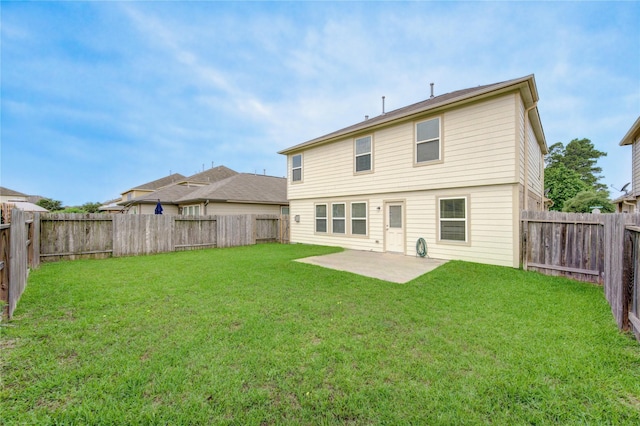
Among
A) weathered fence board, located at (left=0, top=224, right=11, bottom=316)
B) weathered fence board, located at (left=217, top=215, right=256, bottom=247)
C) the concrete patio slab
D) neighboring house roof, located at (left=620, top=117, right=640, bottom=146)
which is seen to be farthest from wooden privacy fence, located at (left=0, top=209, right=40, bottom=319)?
neighboring house roof, located at (left=620, top=117, right=640, bottom=146)

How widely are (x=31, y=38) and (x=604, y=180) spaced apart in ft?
167

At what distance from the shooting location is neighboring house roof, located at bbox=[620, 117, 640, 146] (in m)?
10.1

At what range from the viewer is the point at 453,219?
322 inches

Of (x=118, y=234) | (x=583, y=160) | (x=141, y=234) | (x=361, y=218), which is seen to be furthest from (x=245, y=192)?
(x=583, y=160)

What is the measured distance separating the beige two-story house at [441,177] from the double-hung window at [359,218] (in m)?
0.04

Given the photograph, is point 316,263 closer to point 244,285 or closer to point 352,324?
point 244,285

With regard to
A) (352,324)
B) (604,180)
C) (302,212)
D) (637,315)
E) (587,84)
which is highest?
(587,84)

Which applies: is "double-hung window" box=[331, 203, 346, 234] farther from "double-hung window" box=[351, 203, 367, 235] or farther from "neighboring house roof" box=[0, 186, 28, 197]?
"neighboring house roof" box=[0, 186, 28, 197]

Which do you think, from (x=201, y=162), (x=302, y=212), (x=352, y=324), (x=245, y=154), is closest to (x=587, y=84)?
(x=302, y=212)

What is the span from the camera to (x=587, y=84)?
16.4m

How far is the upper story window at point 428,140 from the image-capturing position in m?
8.49

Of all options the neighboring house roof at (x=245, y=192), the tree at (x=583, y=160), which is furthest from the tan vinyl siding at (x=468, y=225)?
the tree at (x=583, y=160)

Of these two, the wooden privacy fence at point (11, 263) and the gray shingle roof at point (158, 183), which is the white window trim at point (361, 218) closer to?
the wooden privacy fence at point (11, 263)

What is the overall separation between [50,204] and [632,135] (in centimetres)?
5652
